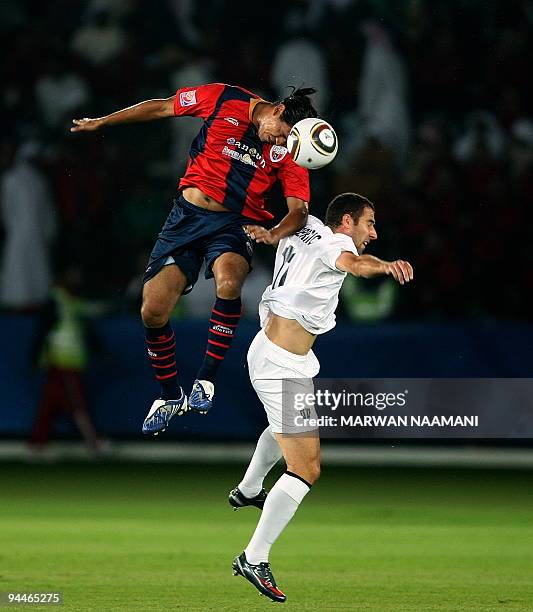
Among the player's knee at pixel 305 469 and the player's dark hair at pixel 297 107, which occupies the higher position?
the player's dark hair at pixel 297 107

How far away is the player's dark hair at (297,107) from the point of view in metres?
8.61

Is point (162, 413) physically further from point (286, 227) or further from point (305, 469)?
point (286, 227)

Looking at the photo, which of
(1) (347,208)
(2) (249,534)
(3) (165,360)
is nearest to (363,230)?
(1) (347,208)

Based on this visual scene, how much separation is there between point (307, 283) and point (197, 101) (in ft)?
4.10

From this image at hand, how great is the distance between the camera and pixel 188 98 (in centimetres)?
884

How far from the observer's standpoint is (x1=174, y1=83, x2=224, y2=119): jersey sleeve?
882 cm

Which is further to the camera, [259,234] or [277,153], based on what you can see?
[277,153]

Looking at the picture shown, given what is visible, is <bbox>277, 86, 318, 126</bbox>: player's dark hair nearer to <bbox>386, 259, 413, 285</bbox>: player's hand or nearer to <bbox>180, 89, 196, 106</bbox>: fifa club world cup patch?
<bbox>180, 89, 196, 106</bbox>: fifa club world cup patch

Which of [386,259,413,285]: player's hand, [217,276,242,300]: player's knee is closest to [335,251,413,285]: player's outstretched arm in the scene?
[386,259,413,285]: player's hand

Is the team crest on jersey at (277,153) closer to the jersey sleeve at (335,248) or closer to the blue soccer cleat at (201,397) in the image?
the jersey sleeve at (335,248)

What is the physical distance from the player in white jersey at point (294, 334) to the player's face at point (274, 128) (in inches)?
19.1

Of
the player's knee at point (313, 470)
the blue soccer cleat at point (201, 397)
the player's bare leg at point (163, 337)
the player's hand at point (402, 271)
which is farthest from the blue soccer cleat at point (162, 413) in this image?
the player's hand at point (402, 271)

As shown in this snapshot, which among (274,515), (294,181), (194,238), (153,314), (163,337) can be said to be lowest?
(274,515)

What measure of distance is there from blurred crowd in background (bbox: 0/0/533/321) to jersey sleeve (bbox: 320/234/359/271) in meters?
6.19
